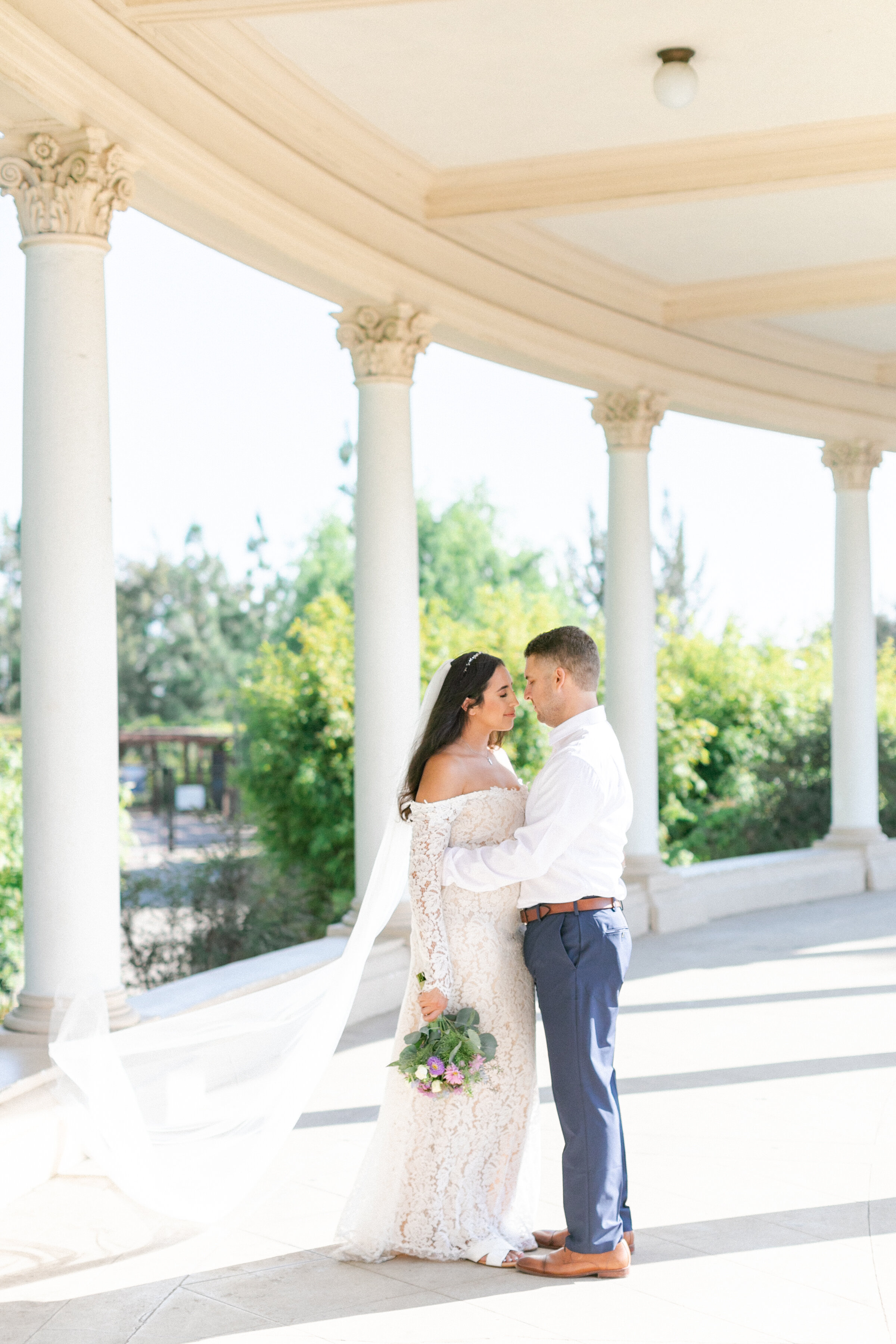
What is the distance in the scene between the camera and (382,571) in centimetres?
1806

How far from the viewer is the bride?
8938mm

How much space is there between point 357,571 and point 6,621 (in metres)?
70.5

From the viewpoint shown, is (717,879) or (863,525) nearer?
(717,879)

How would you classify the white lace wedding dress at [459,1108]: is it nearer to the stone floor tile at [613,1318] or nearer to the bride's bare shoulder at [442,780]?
the bride's bare shoulder at [442,780]

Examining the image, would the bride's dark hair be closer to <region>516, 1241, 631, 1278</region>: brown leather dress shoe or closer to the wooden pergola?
<region>516, 1241, 631, 1278</region>: brown leather dress shoe

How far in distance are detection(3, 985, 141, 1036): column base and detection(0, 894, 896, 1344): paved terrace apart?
1545 mm

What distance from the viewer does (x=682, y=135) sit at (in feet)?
52.7

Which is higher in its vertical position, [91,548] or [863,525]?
[863,525]

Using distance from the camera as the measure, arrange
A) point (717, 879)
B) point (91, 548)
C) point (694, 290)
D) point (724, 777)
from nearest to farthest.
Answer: point (91, 548) → point (694, 290) → point (717, 879) → point (724, 777)

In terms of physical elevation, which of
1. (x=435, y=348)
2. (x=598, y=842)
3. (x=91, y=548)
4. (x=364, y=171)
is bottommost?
(x=598, y=842)

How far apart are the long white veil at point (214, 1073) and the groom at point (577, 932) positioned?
95 cm

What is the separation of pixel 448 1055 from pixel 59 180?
8130 millimetres

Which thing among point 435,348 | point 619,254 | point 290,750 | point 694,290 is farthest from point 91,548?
point 435,348

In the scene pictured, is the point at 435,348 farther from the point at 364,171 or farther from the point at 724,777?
the point at 364,171
